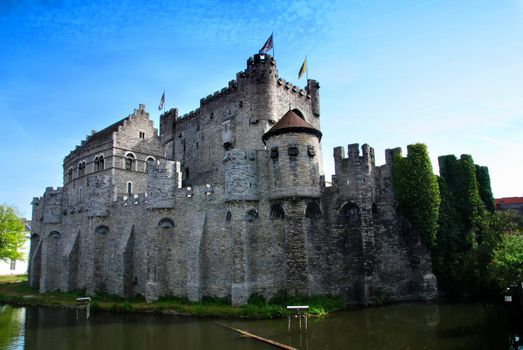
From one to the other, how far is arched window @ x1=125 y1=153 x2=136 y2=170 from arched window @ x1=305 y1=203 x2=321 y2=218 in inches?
785

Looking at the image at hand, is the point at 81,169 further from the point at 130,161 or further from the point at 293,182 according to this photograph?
the point at 293,182

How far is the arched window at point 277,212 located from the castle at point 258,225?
0.30 feet

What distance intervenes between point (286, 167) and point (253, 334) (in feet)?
34.2

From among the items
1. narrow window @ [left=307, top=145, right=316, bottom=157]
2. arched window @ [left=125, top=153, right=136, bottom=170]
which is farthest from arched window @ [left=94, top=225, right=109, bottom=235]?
narrow window @ [left=307, top=145, right=316, bottom=157]

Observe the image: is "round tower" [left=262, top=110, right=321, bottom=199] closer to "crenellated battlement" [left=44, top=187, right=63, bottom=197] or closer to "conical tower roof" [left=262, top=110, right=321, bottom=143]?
"conical tower roof" [left=262, top=110, right=321, bottom=143]

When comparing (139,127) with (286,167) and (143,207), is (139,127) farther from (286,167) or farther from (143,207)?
(286,167)

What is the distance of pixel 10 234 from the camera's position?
43688 mm

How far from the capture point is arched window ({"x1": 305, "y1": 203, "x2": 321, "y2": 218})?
25195 mm

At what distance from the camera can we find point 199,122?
38188 mm

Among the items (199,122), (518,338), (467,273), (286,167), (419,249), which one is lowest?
(518,338)

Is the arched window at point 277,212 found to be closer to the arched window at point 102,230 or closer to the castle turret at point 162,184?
the castle turret at point 162,184

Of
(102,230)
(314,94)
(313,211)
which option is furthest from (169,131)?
(313,211)

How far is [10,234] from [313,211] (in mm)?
36005

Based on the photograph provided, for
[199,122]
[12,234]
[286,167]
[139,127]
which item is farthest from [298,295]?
[12,234]
